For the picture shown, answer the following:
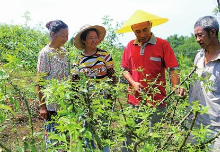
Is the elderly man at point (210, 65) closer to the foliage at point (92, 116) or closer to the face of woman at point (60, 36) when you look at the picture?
the foliage at point (92, 116)

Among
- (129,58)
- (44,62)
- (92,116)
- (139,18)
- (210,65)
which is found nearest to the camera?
(92,116)

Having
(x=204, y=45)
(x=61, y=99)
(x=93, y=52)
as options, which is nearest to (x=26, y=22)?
(x=93, y=52)

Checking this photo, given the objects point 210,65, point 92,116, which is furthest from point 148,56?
point 92,116

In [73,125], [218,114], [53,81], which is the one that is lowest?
[218,114]

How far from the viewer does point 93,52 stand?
2766 mm

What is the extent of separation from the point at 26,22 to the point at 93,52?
11.6 feet

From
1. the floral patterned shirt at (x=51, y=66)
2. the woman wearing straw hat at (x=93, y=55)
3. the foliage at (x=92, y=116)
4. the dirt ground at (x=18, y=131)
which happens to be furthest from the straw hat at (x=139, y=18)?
the dirt ground at (x=18, y=131)

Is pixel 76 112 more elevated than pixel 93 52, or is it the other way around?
pixel 93 52

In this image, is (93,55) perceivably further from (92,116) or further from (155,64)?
Answer: (92,116)

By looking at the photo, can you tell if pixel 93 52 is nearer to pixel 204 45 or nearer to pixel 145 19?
pixel 145 19

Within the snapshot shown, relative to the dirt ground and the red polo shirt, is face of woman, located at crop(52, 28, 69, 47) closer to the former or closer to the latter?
the red polo shirt

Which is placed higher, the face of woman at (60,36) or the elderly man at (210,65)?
the face of woman at (60,36)

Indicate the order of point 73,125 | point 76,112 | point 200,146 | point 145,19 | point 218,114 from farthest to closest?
1. point 145,19
2. point 218,114
3. point 200,146
4. point 76,112
5. point 73,125

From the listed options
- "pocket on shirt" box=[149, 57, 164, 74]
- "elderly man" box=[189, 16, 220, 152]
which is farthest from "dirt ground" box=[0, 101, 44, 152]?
"elderly man" box=[189, 16, 220, 152]
